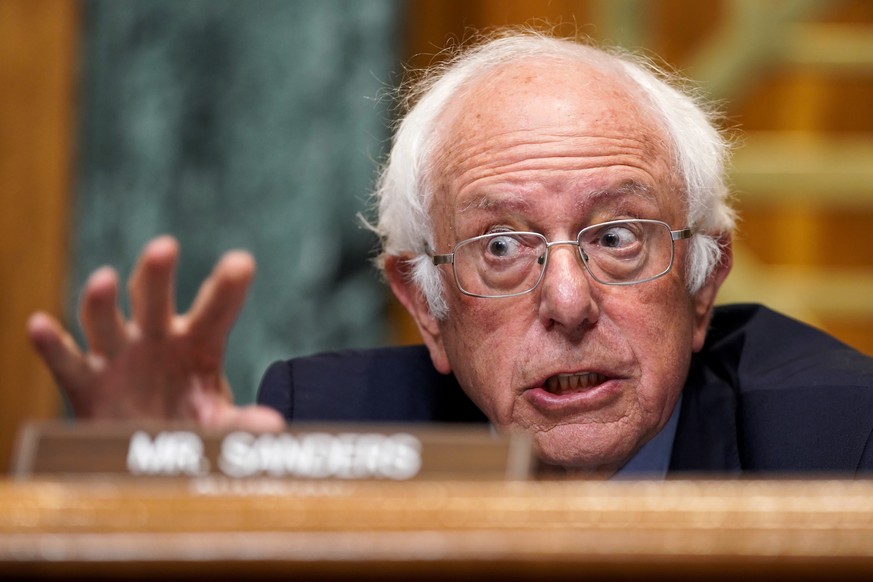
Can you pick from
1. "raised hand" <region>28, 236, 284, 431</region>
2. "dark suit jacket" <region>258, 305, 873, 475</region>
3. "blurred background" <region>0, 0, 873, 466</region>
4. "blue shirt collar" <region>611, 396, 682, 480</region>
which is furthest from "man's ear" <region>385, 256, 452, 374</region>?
"blurred background" <region>0, 0, 873, 466</region>

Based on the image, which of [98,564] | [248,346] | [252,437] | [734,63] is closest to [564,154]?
[252,437]

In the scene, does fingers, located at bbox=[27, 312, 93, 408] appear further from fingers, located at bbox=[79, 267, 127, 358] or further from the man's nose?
the man's nose

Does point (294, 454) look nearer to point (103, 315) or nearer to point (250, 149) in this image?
point (103, 315)

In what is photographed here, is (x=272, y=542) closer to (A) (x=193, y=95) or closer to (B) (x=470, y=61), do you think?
(B) (x=470, y=61)

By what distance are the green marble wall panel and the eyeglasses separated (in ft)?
4.73

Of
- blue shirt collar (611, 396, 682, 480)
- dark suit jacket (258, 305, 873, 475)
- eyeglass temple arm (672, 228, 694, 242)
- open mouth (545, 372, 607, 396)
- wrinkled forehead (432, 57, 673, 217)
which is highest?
wrinkled forehead (432, 57, 673, 217)

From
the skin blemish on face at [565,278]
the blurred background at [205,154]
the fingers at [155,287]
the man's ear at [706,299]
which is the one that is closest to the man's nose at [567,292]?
the skin blemish on face at [565,278]

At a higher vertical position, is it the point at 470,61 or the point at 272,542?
the point at 470,61

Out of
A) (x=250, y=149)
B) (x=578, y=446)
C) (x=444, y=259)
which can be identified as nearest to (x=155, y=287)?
(x=444, y=259)

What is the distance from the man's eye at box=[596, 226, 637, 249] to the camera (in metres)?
1.61

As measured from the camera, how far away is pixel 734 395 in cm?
176

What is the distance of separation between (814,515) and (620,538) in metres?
0.12

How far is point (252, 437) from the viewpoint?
0.87 meters

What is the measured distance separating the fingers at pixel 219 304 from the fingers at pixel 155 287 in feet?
0.14
